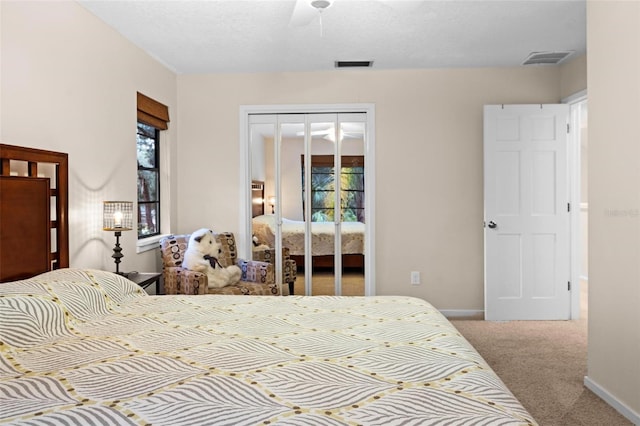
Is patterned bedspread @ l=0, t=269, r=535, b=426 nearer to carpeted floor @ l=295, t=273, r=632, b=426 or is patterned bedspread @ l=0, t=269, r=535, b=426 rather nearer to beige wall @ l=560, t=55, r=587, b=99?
carpeted floor @ l=295, t=273, r=632, b=426

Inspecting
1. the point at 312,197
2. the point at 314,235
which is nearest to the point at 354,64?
the point at 312,197

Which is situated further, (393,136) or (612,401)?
(393,136)

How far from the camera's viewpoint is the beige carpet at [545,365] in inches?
98.4

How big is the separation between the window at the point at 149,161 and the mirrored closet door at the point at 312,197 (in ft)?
2.93

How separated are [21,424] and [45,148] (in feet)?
6.51

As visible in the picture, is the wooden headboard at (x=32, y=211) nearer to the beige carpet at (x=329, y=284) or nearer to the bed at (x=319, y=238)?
the bed at (x=319, y=238)

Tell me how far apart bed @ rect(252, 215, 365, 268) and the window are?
979 millimetres

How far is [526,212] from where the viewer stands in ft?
14.5

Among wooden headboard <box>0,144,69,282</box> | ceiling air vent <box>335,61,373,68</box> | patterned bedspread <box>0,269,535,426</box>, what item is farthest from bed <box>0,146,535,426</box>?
ceiling air vent <box>335,61,373,68</box>

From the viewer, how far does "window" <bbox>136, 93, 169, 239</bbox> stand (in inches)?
160

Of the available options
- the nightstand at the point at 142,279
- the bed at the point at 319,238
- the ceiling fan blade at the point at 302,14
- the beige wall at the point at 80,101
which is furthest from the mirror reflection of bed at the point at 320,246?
the ceiling fan blade at the point at 302,14

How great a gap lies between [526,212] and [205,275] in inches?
117

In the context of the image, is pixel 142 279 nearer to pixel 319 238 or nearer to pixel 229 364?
pixel 319 238

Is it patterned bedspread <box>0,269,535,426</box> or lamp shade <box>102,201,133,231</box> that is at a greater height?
lamp shade <box>102,201,133,231</box>
